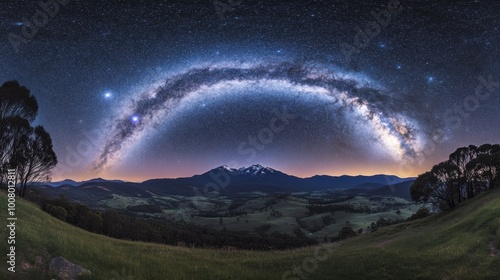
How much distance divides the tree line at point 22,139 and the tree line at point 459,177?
256ft

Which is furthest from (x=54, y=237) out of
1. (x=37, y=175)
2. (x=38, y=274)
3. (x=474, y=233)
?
(x=37, y=175)

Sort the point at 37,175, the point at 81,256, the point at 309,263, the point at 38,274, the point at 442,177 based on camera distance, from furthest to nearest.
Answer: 1. the point at 442,177
2. the point at 37,175
3. the point at 309,263
4. the point at 81,256
5. the point at 38,274

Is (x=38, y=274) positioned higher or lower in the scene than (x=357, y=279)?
higher

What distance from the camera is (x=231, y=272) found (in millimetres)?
15344

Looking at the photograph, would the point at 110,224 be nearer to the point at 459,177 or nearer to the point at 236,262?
the point at 236,262

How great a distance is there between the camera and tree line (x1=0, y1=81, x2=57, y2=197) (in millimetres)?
45500

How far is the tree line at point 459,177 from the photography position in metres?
63.4

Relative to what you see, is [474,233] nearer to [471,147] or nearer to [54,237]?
[54,237]

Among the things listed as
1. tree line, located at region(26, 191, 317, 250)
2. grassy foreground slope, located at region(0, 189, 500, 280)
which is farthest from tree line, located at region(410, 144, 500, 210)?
grassy foreground slope, located at region(0, 189, 500, 280)

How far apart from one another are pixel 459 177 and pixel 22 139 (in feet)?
287

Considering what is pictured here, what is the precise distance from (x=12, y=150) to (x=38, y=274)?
2144 inches

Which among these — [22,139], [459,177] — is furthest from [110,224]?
[459,177]

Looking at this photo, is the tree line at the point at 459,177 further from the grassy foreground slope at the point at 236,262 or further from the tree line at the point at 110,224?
the grassy foreground slope at the point at 236,262

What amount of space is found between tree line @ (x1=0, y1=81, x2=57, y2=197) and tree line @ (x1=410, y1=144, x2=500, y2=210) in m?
77.9
